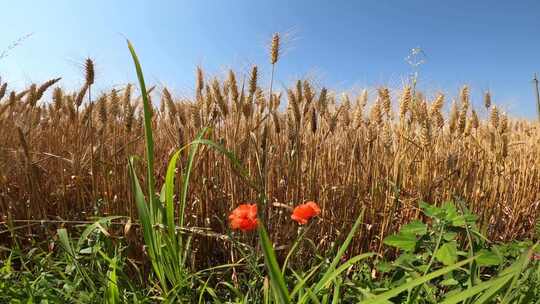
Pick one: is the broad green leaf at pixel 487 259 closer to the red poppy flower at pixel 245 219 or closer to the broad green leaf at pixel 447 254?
the broad green leaf at pixel 447 254

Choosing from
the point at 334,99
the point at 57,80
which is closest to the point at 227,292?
the point at 57,80

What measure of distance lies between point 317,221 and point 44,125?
2.11 metres

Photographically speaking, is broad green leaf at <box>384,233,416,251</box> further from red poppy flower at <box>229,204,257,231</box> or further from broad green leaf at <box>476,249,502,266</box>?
red poppy flower at <box>229,204,257,231</box>

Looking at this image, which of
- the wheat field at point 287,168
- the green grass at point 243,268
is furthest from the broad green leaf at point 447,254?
the wheat field at point 287,168

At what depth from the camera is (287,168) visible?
1.74 metres

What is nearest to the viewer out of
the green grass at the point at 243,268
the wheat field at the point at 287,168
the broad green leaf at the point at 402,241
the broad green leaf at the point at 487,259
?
the green grass at the point at 243,268

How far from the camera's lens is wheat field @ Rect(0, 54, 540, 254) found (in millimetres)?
1603

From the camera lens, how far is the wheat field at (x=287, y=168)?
160cm

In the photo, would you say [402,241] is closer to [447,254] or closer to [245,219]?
[447,254]

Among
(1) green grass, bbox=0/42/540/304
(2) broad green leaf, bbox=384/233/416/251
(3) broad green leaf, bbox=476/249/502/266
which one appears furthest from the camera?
(2) broad green leaf, bbox=384/233/416/251

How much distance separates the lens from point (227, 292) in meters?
1.44

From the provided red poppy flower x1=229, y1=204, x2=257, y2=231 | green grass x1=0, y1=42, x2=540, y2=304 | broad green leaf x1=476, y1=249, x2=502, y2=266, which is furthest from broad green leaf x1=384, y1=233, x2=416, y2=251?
red poppy flower x1=229, y1=204, x2=257, y2=231

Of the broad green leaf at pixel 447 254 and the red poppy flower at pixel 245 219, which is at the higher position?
the red poppy flower at pixel 245 219

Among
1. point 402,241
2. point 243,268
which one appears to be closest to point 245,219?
point 402,241
